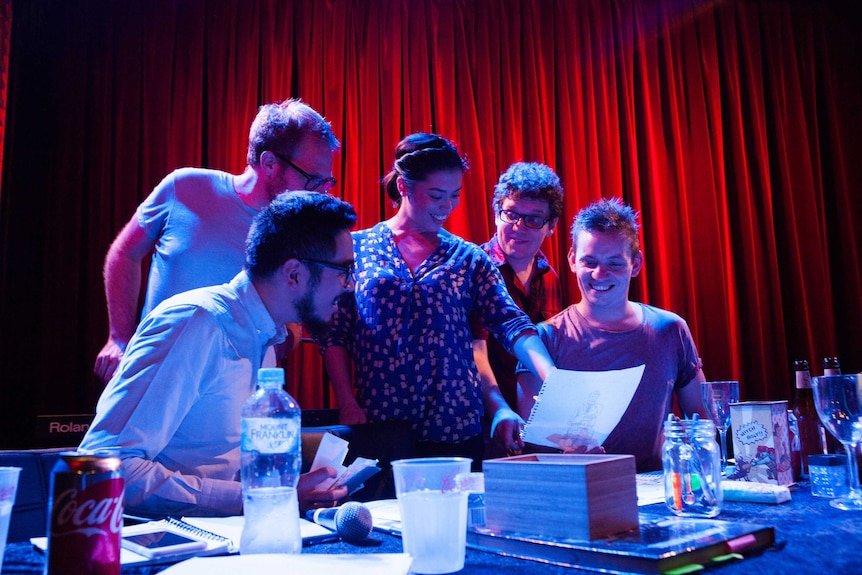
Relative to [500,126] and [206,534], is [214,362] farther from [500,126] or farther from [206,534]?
[500,126]

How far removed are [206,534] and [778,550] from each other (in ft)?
2.29

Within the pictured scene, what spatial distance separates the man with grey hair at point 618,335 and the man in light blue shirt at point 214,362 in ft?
2.80

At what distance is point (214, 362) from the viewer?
1.28m

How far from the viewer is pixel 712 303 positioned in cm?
390

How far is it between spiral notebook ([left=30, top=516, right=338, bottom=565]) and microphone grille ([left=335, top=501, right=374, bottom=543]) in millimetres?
31

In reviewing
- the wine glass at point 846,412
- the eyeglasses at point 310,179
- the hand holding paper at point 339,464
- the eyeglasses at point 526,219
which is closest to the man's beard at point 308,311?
the hand holding paper at point 339,464

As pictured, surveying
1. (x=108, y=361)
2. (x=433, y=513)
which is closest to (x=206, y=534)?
(x=433, y=513)

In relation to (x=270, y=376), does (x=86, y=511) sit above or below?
below

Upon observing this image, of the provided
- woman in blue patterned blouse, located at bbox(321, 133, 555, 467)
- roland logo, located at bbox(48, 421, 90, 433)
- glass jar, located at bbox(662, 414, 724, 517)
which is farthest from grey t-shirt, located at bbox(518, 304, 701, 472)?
roland logo, located at bbox(48, 421, 90, 433)

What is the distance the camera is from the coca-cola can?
0.63m

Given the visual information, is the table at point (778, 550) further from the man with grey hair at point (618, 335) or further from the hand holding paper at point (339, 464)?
the man with grey hair at point (618, 335)

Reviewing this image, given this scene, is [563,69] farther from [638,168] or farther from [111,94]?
[111,94]

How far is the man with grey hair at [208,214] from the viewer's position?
202 centimetres

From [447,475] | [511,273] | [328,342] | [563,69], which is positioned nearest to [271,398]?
[447,475]
